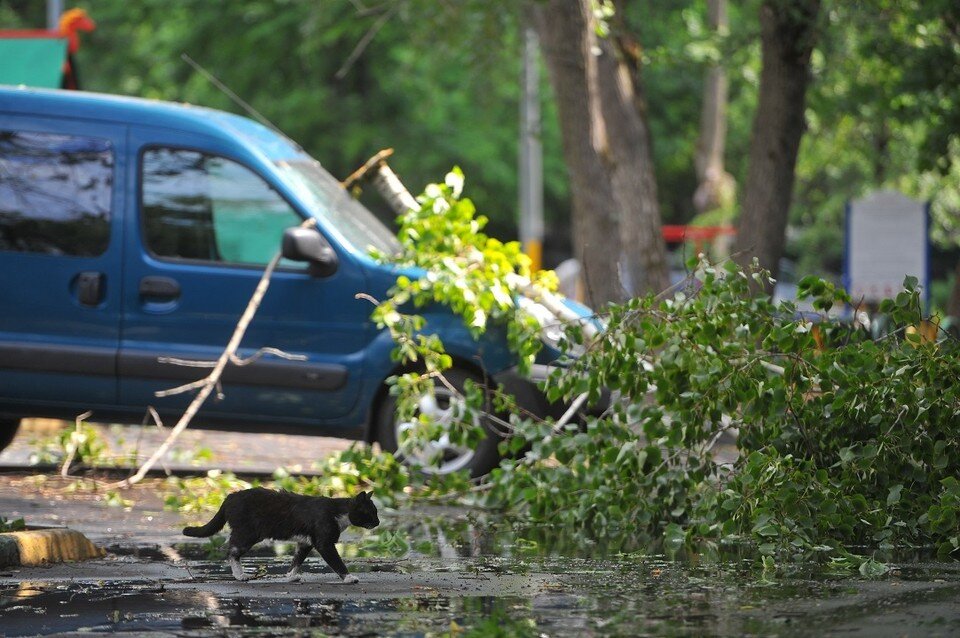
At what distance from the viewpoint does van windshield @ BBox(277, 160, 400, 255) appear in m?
10.2

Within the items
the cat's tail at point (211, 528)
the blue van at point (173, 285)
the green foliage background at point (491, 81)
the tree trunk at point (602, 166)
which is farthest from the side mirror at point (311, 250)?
the green foliage background at point (491, 81)

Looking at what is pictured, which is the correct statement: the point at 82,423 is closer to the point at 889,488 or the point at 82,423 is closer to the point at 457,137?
the point at 889,488

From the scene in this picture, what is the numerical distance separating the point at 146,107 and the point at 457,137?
26.7 meters

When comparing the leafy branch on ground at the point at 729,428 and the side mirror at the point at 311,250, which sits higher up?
the side mirror at the point at 311,250

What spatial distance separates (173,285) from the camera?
33.1ft

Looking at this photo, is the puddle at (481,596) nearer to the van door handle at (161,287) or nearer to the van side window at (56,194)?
the van door handle at (161,287)

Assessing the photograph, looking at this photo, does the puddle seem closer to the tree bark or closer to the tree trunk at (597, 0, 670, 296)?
the tree bark

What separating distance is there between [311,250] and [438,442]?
1354 millimetres

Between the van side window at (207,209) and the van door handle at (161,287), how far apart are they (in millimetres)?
169

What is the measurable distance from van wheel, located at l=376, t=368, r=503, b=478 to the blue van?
13mm

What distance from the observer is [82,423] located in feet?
36.1

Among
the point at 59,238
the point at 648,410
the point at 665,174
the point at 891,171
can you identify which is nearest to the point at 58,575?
the point at 648,410

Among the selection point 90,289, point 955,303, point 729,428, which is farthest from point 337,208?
point 955,303

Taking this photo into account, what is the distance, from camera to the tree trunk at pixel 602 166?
1376 centimetres
